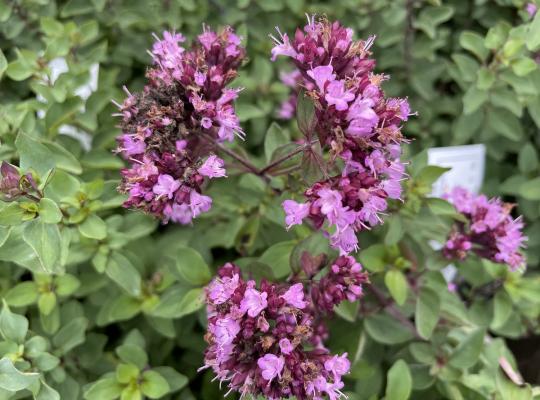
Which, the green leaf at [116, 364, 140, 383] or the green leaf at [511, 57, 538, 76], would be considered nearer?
the green leaf at [116, 364, 140, 383]

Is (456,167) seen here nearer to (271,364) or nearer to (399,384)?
(399,384)

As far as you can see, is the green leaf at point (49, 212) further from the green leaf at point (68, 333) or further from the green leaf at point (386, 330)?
the green leaf at point (386, 330)

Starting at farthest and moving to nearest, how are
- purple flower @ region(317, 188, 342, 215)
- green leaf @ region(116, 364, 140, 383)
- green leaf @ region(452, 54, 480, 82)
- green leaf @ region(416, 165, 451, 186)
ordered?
green leaf @ region(452, 54, 480, 82) < green leaf @ region(416, 165, 451, 186) < green leaf @ region(116, 364, 140, 383) < purple flower @ region(317, 188, 342, 215)

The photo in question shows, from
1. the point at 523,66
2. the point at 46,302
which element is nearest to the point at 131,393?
the point at 46,302

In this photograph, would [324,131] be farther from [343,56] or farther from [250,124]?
[250,124]

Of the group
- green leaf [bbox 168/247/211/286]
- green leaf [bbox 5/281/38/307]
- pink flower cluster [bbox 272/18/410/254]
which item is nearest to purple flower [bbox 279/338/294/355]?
pink flower cluster [bbox 272/18/410/254]

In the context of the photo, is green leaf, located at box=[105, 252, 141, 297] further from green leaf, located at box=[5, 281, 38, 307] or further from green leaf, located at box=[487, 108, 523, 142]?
green leaf, located at box=[487, 108, 523, 142]

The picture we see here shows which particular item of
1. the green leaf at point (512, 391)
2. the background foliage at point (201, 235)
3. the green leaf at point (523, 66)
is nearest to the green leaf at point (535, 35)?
the background foliage at point (201, 235)
